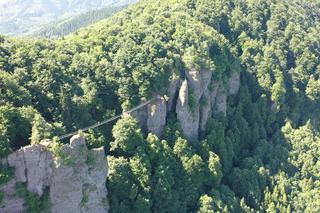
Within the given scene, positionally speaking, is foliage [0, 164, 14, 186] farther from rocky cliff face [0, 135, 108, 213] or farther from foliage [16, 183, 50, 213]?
foliage [16, 183, 50, 213]

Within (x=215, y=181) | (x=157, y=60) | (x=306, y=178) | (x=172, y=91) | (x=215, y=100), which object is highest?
(x=157, y=60)

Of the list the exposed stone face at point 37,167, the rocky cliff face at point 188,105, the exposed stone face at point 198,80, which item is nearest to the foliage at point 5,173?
the exposed stone face at point 37,167

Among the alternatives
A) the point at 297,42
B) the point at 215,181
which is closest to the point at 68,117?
the point at 215,181

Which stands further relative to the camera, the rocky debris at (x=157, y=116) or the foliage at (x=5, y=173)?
the rocky debris at (x=157, y=116)

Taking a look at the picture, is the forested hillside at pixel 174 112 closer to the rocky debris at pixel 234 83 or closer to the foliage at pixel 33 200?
the rocky debris at pixel 234 83

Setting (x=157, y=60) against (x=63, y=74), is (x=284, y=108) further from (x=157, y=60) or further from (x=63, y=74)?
(x=63, y=74)

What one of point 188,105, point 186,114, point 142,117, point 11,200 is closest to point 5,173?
point 11,200
